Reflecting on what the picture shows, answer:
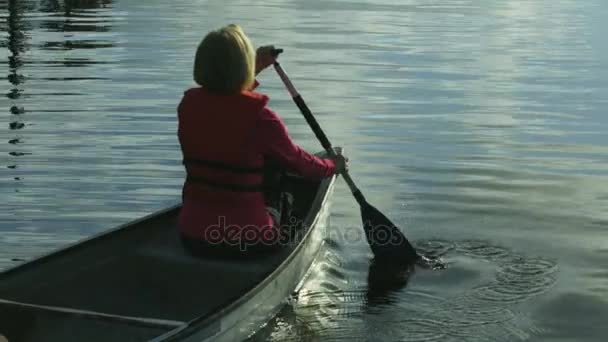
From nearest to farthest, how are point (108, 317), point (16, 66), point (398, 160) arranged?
1. point (108, 317)
2. point (398, 160)
3. point (16, 66)

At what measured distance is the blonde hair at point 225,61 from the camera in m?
7.15

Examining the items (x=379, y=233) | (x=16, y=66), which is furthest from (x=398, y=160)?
(x=16, y=66)

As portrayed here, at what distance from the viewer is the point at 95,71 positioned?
2333cm

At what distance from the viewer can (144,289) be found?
7.93 metres

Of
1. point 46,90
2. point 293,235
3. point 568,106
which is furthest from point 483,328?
point 46,90

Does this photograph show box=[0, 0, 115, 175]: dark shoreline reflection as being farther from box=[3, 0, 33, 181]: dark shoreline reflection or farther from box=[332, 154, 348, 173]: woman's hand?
box=[332, 154, 348, 173]: woman's hand

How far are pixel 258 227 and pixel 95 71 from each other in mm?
16121

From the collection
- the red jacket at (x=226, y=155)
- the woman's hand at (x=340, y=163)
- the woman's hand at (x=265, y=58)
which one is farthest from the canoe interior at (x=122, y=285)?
the woman's hand at (x=265, y=58)

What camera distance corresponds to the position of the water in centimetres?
920

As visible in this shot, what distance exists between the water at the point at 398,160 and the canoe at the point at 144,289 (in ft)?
1.52

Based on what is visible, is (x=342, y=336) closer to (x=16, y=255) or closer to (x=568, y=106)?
(x=16, y=255)

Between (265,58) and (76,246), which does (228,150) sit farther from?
(265,58)
